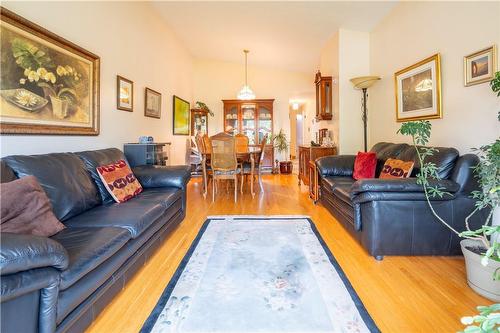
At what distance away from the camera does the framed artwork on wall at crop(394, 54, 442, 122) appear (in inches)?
108

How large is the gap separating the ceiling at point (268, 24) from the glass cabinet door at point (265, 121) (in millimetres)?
1385

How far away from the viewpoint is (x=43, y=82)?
2.14 metres

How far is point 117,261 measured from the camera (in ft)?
5.13

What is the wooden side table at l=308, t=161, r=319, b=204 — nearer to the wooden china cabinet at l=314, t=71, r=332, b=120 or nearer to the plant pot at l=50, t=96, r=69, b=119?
the wooden china cabinet at l=314, t=71, r=332, b=120

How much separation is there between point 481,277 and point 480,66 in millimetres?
1721

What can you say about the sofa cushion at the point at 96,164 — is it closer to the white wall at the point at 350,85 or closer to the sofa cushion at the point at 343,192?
the sofa cushion at the point at 343,192

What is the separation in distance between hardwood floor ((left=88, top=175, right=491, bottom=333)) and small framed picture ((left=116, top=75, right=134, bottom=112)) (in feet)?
6.06

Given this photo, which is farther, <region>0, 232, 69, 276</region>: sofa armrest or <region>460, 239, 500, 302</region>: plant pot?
<region>460, 239, 500, 302</region>: plant pot

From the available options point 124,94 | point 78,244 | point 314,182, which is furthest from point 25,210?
point 314,182

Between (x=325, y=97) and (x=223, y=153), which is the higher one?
(x=325, y=97)

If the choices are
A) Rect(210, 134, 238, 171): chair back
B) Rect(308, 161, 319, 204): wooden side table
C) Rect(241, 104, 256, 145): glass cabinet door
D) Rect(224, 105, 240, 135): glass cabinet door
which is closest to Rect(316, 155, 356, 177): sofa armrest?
Rect(308, 161, 319, 204): wooden side table

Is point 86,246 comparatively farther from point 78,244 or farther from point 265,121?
point 265,121

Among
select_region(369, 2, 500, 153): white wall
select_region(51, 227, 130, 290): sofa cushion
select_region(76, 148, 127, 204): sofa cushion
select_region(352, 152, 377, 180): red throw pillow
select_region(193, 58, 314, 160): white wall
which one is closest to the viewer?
select_region(51, 227, 130, 290): sofa cushion

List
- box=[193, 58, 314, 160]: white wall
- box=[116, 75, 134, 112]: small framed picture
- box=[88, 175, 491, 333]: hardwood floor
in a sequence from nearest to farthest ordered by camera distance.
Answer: box=[88, 175, 491, 333]: hardwood floor, box=[116, 75, 134, 112]: small framed picture, box=[193, 58, 314, 160]: white wall
